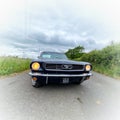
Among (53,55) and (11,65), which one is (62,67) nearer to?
(53,55)

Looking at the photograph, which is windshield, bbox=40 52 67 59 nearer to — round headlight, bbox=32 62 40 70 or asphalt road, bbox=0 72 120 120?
asphalt road, bbox=0 72 120 120

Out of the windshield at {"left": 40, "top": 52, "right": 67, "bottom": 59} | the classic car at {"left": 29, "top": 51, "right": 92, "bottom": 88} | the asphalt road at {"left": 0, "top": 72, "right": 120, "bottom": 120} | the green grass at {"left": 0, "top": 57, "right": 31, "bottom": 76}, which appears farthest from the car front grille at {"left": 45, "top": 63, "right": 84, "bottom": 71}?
the green grass at {"left": 0, "top": 57, "right": 31, "bottom": 76}

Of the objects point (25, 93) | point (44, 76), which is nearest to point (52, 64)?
point (44, 76)

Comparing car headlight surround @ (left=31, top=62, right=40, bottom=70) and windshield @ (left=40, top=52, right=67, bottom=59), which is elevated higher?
windshield @ (left=40, top=52, right=67, bottom=59)

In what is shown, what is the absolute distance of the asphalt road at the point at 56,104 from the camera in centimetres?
244

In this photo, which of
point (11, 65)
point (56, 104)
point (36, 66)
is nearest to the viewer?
point (56, 104)

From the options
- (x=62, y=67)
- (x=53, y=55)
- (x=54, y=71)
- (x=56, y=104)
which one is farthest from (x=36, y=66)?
(x=53, y=55)

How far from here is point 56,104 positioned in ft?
9.54

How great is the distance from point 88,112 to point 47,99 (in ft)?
3.00

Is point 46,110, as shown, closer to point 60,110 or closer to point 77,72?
point 60,110

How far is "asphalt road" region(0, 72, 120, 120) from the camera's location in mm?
2443

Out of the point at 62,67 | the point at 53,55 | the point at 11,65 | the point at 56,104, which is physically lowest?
the point at 56,104

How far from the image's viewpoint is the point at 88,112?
259 centimetres

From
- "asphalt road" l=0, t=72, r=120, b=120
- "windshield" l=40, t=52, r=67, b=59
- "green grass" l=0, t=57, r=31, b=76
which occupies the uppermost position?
"windshield" l=40, t=52, r=67, b=59
